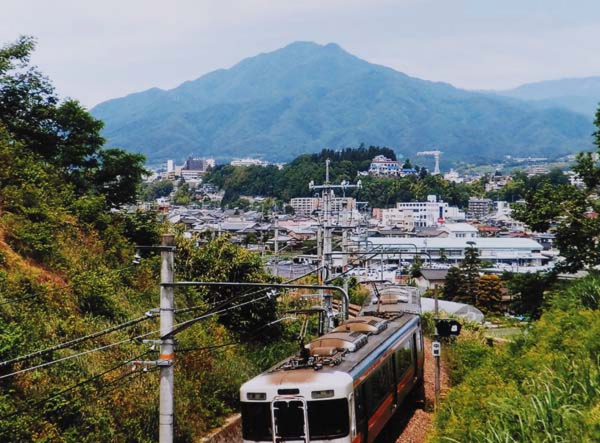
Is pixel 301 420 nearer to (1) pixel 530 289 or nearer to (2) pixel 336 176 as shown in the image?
(1) pixel 530 289

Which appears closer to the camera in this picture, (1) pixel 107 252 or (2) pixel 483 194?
(1) pixel 107 252

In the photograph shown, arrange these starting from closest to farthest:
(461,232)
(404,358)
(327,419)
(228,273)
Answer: (327,419) < (404,358) < (228,273) < (461,232)

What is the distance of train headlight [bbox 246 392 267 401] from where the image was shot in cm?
920

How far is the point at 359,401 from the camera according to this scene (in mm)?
9852

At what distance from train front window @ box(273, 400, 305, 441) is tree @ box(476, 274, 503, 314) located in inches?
1372

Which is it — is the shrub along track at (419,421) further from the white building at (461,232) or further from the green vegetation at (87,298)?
the white building at (461,232)

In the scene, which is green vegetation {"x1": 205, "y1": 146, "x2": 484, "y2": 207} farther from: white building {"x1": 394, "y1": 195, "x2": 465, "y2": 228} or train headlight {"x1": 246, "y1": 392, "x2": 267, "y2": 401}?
train headlight {"x1": 246, "y1": 392, "x2": 267, "y2": 401}

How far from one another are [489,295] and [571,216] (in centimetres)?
2409

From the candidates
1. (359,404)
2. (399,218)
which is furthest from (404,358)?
(399,218)

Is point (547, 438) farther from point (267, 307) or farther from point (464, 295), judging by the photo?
point (464, 295)

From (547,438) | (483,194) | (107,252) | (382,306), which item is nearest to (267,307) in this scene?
(382,306)

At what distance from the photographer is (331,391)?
9.10 metres

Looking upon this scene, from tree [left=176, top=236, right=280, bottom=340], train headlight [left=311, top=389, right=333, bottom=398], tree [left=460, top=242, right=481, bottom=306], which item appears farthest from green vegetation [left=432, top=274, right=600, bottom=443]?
tree [left=460, top=242, right=481, bottom=306]

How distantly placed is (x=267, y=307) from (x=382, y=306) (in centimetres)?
255
